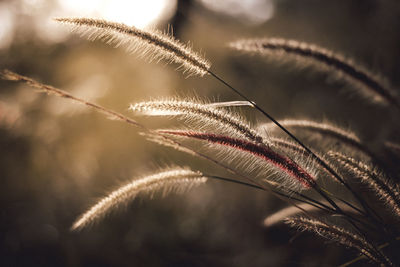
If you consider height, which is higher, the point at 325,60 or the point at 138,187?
the point at 325,60

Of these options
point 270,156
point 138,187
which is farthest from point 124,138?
point 270,156

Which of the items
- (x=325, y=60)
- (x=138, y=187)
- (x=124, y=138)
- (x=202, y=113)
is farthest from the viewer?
(x=124, y=138)

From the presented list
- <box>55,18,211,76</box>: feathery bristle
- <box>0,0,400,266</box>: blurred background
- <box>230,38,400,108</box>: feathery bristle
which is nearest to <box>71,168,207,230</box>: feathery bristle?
<box>55,18,211,76</box>: feathery bristle

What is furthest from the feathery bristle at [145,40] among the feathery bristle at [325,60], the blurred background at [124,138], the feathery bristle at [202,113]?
the blurred background at [124,138]

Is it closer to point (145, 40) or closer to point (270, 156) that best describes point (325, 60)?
point (270, 156)

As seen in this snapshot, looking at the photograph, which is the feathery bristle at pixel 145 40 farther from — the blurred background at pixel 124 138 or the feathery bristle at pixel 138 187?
the blurred background at pixel 124 138

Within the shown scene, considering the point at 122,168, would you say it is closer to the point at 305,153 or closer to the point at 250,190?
the point at 250,190
